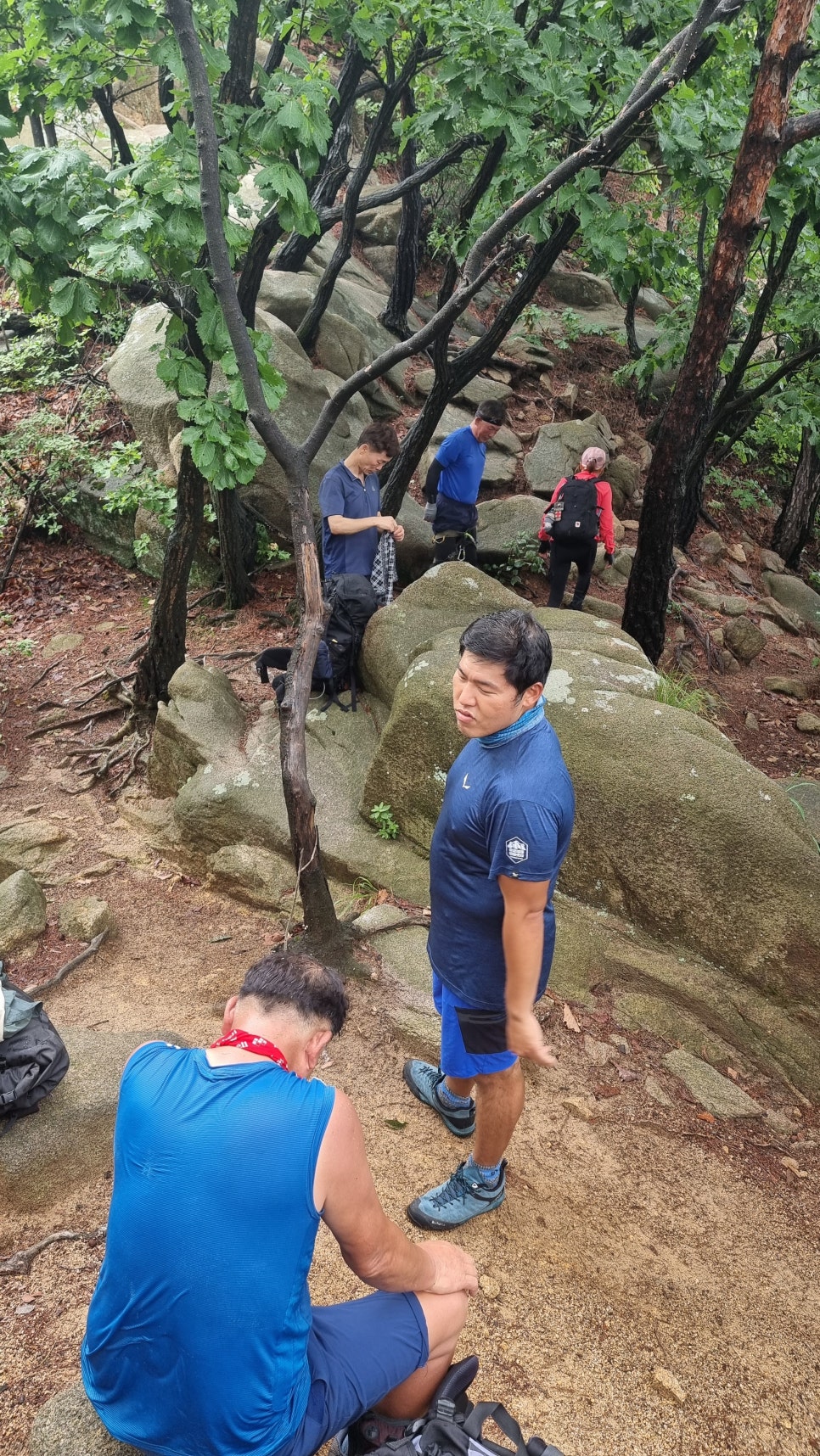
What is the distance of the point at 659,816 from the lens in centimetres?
445

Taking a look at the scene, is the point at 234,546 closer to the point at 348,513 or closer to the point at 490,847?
the point at 348,513

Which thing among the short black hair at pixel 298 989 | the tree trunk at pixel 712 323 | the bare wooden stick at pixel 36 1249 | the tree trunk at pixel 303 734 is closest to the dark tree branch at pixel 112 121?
the tree trunk at pixel 303 734

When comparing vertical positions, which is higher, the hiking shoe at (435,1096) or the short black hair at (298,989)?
the short black hair at (298,989)

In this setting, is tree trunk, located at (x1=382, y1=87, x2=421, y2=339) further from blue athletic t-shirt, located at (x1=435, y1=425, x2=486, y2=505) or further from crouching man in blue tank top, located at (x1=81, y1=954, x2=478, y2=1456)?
crouching man in blue tank top, located at (x1=81, y1=954, x2=478, y2=1456)

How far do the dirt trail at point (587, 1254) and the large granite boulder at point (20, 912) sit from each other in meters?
0.18

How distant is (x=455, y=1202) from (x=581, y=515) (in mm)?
6090

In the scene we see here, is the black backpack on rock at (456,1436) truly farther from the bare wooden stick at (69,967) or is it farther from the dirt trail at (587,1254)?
the bare wooden stick at (69,967)

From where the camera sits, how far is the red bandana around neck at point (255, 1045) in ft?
5.71

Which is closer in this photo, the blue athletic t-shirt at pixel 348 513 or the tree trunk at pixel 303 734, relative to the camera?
the tree trunk at pixel 303 734

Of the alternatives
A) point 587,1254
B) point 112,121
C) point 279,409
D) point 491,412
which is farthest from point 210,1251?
point 279,409

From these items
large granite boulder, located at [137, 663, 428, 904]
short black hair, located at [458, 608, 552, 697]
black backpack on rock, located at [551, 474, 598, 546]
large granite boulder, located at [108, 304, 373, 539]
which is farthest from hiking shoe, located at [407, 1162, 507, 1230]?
large granite boulder, located at [108, 304, 373, 539]

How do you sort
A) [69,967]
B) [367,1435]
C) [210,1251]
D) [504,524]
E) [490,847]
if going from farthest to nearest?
[504,524], [69,967], [490,847], [367,1435], [210,1251]

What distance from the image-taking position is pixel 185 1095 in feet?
5.34

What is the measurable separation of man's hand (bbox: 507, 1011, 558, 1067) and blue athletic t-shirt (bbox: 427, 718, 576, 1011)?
0.48 feet
